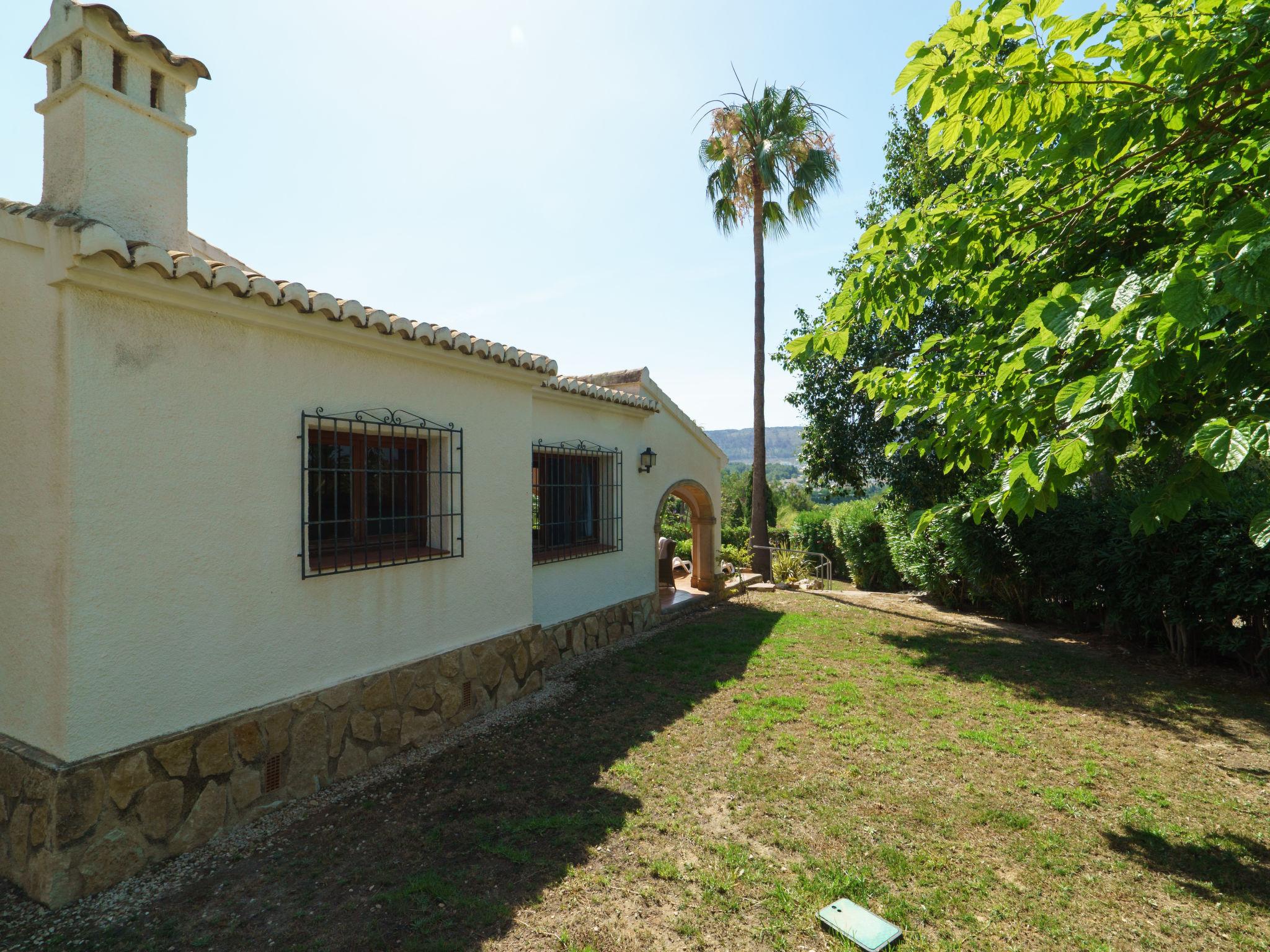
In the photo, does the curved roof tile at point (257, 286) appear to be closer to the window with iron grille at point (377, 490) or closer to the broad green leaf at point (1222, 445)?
the window with iron grille at point (377, 490)

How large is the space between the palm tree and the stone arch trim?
2.59 meters

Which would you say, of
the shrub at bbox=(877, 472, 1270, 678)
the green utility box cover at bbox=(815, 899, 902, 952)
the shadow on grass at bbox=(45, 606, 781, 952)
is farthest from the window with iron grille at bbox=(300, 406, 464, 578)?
the shrub at bbox=(877, 472, 1270, 678)

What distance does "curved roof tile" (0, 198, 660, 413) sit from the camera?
11.0 ft

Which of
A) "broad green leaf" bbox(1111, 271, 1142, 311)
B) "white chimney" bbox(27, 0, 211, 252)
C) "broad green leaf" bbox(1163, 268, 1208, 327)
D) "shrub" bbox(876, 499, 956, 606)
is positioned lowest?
"shrub" bbox(876, 499, 956, 606)

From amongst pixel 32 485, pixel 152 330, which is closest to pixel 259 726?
pixel 32 485

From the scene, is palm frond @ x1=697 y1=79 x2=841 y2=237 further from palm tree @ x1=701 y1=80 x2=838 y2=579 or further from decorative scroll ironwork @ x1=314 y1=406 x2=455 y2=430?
decorative scroll ironwork @ x1=314 y1=406 x2=455 y2=430

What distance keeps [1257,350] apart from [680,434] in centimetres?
894

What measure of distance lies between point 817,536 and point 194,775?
1604 cm

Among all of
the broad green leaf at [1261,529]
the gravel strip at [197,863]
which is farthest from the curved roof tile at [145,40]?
the broad green leaf at [1261,529]

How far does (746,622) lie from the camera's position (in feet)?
34.4

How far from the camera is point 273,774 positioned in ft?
14.3

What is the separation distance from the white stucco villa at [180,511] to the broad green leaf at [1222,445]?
496cm

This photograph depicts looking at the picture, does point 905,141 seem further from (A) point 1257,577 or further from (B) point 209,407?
(B) point 209,407

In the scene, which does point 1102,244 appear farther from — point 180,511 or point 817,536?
point 817,536
